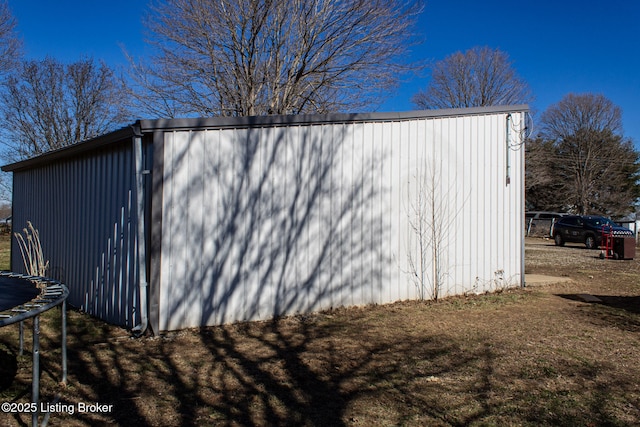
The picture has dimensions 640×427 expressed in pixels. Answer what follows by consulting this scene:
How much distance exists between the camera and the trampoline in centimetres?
303

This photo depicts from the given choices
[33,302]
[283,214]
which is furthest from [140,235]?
[33,302]

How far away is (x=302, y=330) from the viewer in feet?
20.0

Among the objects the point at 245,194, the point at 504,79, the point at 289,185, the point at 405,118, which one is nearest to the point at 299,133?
the point at 289,185

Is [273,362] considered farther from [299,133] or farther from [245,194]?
[299,133]

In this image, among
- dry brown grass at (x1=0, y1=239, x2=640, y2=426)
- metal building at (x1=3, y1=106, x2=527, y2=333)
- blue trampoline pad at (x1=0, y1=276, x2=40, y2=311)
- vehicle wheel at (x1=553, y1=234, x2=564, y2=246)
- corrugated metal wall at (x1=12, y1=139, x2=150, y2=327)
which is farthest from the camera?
vehicle wheel at (x1=553, y1=234, x2=564, y2=246)

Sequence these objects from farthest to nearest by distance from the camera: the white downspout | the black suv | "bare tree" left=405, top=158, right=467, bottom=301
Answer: the black suv → "bare tree" left=405, top=158, right=467, bottom=301 → the white downspout

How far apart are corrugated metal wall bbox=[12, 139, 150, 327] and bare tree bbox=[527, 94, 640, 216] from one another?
38970mm

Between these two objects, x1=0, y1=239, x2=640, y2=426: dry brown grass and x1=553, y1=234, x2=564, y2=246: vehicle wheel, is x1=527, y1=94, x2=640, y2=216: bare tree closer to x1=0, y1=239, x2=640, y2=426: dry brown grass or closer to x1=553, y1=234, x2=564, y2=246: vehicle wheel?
x1=553, y1=234, x2=564, y2=246: vehicle wheel

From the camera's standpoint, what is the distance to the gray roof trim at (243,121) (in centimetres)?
596

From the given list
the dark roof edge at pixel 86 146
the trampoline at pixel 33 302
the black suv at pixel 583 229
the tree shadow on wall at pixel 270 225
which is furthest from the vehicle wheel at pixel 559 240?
the trampoline at pixel 33 302

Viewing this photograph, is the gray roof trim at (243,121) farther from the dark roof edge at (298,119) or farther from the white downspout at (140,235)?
the white downspout at (140,235)

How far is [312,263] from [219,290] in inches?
55.1

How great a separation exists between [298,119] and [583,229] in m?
19.0

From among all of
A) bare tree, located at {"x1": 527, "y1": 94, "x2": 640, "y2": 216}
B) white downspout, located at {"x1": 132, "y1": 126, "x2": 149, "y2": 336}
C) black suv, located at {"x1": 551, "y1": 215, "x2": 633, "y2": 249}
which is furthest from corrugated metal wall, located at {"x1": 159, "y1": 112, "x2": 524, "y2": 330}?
bare tree, located at {"x1": 527, "y1": 94, "x2": 640, "y2": 216}
